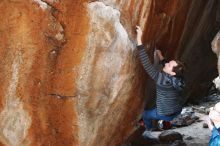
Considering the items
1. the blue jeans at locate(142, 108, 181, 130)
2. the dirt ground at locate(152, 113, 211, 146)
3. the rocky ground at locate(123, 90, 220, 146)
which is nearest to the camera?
the blue jeans at locate(142, 108, 181, 130)

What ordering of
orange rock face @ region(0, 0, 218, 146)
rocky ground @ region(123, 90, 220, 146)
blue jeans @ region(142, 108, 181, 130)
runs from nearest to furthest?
orange rock face @ region(0, 0, 218, 146), blue jeans @ region(142, 108, 181, 130), rocky ground @ region(123, 90, 220, 146)

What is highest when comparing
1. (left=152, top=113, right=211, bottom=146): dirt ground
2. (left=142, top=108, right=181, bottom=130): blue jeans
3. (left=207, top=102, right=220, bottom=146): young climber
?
(left=207, top=102, right=220, bottom=146): young climber

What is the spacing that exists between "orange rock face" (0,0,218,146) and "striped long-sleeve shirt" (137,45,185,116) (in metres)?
0.32

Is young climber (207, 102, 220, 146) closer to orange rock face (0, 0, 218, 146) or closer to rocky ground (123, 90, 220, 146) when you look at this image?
orange rock face (0, 0, 218, 146)

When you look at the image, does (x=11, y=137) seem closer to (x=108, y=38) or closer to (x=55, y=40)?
(x=55, y=40)

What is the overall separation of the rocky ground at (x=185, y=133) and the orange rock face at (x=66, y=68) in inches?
98.5

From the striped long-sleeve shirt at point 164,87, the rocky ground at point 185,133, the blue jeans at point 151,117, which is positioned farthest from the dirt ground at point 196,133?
the striped long-sleeve shirt at point 164,87

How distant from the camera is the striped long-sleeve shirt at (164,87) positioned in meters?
6.40

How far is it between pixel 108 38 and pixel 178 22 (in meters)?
2.66

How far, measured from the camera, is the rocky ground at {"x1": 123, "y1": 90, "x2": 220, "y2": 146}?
10977mm

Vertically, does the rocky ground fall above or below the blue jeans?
below

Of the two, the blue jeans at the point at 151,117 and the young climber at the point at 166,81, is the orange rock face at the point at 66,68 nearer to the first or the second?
the young climber at the point at 166,81

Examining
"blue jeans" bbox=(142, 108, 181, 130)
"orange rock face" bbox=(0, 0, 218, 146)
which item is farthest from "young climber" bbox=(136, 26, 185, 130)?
"orange rock face" bbox=(0, 0, 218, 146)

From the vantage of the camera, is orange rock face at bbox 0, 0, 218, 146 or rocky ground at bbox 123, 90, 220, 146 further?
rocky ground at bbox 123, 90, 220, 146
